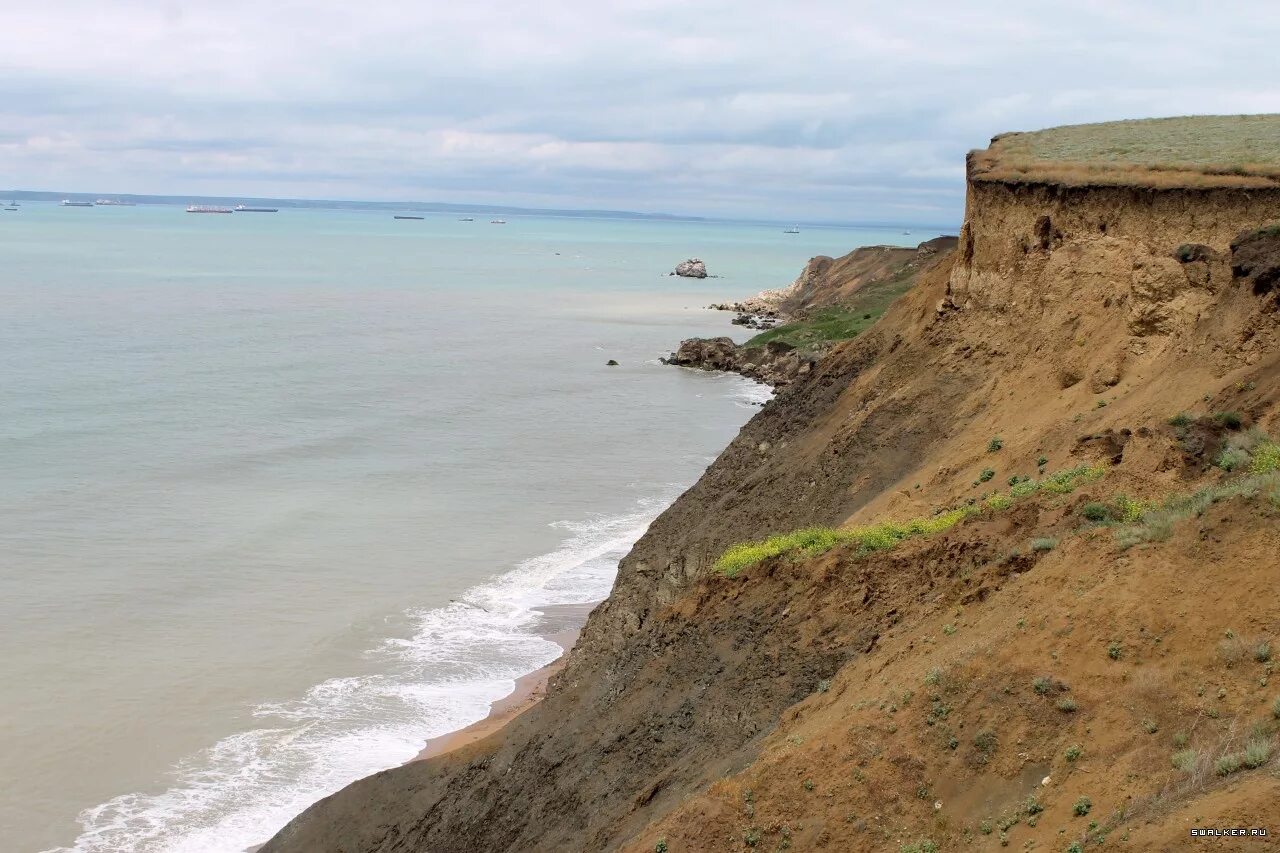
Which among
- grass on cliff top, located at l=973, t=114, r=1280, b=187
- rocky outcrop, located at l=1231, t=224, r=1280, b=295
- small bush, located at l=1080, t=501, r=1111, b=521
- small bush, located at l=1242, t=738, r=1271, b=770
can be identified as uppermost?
grass on cliff top, located at l=973, t=114, r=1280, b=187

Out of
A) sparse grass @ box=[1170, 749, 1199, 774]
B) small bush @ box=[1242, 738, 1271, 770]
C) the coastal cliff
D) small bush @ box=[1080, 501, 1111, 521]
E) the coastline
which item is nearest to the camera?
small bush @ box=[1242, 738, 1271, 770]

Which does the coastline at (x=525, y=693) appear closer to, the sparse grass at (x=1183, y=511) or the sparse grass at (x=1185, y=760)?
the sparse grass at (x=1183, y=511)

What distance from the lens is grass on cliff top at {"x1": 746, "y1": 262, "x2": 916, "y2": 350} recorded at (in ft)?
227

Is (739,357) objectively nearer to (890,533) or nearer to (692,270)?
(890,533)

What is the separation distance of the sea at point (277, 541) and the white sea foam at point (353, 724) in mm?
63

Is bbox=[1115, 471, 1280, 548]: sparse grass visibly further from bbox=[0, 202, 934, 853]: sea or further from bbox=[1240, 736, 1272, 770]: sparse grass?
bbox=[0, 202, 934, 853]: sea

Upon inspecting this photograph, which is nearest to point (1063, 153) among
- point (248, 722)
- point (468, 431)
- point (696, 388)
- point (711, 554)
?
point (711, 554)

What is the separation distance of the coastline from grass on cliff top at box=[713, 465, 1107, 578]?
16.4ft

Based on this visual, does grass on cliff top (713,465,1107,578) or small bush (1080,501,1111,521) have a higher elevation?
small bush (1080,501,1111,521)

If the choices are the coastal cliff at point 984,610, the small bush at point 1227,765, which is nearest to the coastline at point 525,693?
the coastal cliff at point 984,610

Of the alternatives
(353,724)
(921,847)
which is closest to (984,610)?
(921,847)

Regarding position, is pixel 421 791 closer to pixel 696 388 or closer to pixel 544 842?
pixel 544 842

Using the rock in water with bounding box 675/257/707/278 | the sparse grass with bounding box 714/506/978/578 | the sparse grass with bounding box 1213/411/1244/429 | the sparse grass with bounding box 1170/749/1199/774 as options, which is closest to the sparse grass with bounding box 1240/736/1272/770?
the sparse grass with bounding box 1170/749/1199/774

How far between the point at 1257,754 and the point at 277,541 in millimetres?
29047
